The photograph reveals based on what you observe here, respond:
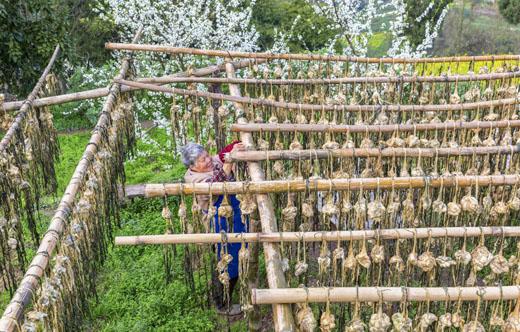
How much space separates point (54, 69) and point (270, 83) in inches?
165

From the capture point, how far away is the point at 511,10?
20.1 metres

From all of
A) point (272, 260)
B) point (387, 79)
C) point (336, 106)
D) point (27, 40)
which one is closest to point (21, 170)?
point (272, 260)

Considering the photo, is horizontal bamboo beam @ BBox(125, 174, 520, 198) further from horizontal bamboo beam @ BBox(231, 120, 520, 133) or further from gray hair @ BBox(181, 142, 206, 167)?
gray hair @ BBox(181, 142, 206, 167)

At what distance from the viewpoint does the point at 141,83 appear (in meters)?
5.27

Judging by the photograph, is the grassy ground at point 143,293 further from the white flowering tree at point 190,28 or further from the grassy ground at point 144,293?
the white flowering tree at point 190,28

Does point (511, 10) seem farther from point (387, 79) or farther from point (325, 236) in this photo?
point (325, 236)

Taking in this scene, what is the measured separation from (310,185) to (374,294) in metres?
0.89

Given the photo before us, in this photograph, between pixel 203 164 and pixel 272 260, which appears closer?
pixel 272 260

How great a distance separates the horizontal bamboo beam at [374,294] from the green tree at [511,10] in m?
20.2

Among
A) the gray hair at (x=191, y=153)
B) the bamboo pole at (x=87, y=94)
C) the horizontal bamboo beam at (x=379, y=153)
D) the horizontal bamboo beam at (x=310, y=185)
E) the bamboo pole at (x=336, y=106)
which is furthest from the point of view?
the bamboo pole at (x=87, y=94)

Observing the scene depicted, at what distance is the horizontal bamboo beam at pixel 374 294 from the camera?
9.03ft

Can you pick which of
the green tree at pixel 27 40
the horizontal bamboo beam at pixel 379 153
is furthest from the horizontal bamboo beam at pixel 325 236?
the green tree at pixel 27 40

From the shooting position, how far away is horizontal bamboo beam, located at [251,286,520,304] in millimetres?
2752

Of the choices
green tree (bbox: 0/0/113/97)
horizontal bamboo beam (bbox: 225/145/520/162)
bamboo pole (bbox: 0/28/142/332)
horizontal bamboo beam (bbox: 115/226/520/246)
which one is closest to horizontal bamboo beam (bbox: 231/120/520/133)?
horizontal bamboo beam (bbox: 225/145/520/162)
